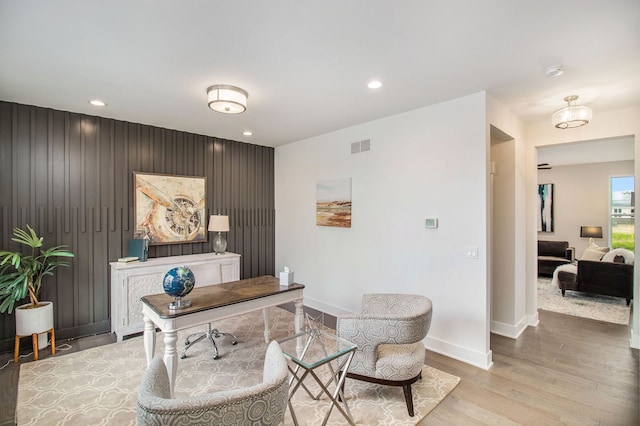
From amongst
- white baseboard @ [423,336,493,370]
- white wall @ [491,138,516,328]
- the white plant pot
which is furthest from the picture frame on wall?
white wall @ [491,138,516,328]

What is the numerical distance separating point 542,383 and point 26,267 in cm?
528

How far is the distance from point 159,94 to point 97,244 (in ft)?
7.14

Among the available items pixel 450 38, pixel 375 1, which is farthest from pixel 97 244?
pixel 450 38

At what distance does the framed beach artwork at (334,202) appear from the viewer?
441 cm

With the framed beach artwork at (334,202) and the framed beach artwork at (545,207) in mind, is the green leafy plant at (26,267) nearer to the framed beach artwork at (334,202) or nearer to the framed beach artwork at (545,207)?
the framed beach artwork at (334,202)

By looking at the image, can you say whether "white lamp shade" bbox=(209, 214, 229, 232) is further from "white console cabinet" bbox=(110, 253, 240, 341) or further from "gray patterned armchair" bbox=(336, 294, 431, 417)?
"gray patterned armchair" bbox=(336, 294, 431, 417)

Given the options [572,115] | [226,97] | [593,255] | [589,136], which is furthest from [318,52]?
[593,255]

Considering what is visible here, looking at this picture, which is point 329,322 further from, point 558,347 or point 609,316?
point 609,316

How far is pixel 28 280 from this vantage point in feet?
10.4

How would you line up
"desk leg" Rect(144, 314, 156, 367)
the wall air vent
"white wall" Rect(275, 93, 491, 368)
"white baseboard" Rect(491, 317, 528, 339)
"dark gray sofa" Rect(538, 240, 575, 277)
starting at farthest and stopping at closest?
"dark gray sofa" Rect(538, 240, 575, 277), the wall air vent, "white baseboard" Rect(491, 317, 528, 339), "white wall" Rect(275, 93, 491, 368), "desk leg" Rect(144, 314, 156, 367)

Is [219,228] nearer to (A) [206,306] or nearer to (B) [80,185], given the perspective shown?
(B) [80,185]

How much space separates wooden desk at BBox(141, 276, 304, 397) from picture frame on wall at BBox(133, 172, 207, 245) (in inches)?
68.9

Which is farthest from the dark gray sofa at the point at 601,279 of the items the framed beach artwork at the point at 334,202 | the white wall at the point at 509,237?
the framed beach artwork at the point at 334,202

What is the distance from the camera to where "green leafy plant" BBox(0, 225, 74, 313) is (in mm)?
3074
